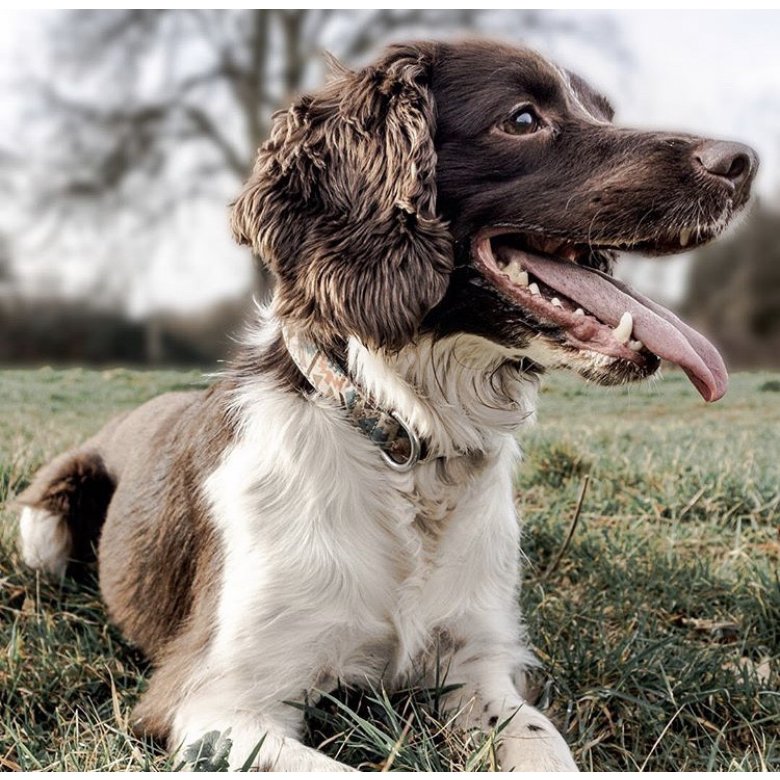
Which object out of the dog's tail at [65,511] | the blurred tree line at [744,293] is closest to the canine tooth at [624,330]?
the blurred tree line at [744,293]

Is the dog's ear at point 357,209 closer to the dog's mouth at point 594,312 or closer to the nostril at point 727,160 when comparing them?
the dog's mouth at point 594,312

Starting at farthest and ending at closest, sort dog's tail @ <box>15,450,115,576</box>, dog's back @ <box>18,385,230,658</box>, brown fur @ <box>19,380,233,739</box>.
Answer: dog's tail @ <box>15,450,115,576</box>
dog's back @ <box>18,385,230,658</box>
brown fur @ <box>19,380,233,739</box>

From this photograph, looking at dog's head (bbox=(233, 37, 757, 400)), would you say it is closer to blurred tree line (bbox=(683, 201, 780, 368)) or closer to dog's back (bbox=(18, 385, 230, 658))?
dog's back (bbox=(18, 385, 230, 658))

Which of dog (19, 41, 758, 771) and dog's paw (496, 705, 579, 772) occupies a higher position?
dog (19, 41, 758, 771)

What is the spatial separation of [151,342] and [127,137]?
82 cm

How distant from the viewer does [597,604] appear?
3428mm

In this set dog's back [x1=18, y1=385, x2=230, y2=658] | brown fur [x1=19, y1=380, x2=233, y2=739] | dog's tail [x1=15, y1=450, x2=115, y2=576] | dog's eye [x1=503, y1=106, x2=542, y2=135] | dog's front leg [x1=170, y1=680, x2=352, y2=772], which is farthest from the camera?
dog's tail [x1=15, y1=450, x2=115, y2=576]

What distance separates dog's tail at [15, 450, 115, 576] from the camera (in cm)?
372

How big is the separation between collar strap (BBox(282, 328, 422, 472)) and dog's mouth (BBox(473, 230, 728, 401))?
44 cm

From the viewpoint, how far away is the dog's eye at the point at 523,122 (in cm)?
259

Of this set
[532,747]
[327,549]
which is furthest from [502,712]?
[327,549]

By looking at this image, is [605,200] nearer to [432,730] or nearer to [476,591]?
[476,591]

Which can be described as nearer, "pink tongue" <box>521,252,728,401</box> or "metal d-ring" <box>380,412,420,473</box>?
"pink tongue" <box>521,252,728,401</box>

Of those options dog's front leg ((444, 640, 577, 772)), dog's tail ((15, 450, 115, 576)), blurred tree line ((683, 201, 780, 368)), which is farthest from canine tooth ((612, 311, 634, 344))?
dog's tail ((15, 450, 115, 576))
